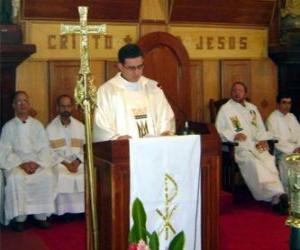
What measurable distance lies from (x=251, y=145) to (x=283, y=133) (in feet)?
2.16

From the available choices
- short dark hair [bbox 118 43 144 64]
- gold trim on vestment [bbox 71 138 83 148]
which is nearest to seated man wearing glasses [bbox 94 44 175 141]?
short dark hair [bbox 118 43 144 64]

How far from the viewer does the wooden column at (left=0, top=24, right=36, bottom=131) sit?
6.27m

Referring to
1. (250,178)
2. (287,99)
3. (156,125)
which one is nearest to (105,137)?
(156,125)

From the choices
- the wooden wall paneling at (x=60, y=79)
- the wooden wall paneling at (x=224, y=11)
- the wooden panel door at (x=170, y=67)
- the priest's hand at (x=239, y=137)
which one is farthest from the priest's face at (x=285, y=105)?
the wooden wall paneling at (x=60, y=79)

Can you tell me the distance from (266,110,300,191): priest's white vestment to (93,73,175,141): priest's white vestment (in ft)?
9.53

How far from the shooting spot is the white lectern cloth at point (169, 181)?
382 cm

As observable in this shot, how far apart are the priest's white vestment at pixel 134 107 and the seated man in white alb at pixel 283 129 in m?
2.92

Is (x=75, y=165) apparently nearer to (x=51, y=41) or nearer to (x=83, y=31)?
(x=51, y=41)

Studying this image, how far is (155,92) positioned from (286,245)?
6.08 feet

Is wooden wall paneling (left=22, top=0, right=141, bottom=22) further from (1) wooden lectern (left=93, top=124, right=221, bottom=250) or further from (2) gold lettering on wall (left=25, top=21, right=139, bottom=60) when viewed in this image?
(1) wooden lectern (left=93, top=124, right=221, bottom=250)

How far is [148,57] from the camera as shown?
280 inches

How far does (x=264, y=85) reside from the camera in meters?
8.29

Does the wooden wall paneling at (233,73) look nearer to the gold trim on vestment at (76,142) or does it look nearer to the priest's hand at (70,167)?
the gold trim on vestment at (76,142)

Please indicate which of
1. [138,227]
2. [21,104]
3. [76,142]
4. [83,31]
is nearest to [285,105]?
[76,142]
